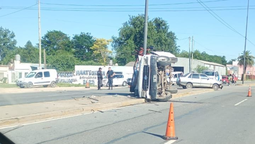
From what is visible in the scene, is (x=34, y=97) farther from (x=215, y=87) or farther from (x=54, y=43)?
(x=54, y=43)

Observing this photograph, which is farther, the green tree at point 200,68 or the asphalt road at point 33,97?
the green tree at point 200,68

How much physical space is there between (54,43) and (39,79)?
2259 inches

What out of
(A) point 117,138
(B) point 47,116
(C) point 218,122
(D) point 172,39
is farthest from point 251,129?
(D) point 172,39

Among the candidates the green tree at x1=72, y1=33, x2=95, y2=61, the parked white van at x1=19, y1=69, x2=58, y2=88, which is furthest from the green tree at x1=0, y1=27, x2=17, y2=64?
the parked white van at x1=19, y1=69, x2=58, y2=88

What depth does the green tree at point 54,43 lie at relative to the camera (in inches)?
3319

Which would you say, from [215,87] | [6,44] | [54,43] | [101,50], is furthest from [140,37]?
[215,87]

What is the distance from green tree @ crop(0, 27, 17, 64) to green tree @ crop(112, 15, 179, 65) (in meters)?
27.1

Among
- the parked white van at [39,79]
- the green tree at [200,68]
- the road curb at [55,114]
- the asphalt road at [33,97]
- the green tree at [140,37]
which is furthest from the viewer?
the green tree at [140,37]

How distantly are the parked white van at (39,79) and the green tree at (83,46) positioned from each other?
2159 inches

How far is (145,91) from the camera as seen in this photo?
15.2 meters

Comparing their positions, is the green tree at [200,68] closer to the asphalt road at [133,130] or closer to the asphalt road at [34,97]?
the asphalt road at [34,97]

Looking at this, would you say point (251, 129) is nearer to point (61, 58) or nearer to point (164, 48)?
point (61, 58)

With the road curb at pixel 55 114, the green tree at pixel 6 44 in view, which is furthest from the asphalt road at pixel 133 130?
the green tree at pixel 6 44

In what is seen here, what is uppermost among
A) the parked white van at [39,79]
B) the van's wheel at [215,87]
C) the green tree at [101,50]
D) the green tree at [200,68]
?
the green tree at [101,50]
